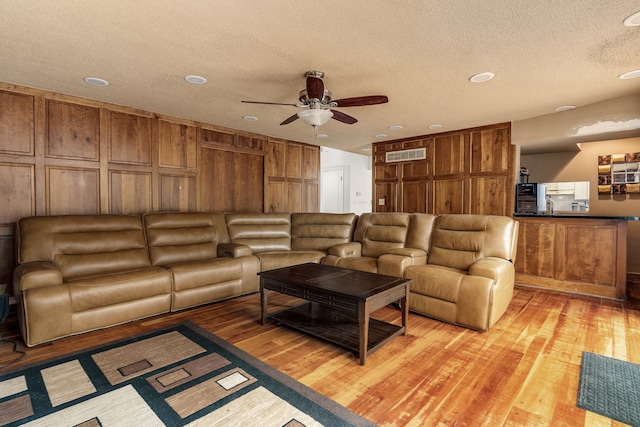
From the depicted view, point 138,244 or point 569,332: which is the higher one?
point 138,244

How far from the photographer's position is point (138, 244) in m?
3.55

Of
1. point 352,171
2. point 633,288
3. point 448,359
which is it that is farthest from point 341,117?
point 352,171

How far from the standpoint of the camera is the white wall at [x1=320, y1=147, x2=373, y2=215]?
8.48 m

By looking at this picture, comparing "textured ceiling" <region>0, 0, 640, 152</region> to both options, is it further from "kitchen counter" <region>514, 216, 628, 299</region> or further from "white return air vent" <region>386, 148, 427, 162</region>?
"white return air vent" <region>386, 148, 427, 162</region>

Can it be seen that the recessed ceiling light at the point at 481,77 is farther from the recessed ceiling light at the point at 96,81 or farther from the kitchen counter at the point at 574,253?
the recessed ceiling light at the point at 96,81

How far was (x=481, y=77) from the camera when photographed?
9.86 feet

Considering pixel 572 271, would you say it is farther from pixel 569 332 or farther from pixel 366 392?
pixel 366 392

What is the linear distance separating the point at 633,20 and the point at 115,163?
5.06m

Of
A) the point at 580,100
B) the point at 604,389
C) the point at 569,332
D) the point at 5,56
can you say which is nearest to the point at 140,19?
the point at 5,56

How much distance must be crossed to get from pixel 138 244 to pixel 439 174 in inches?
184

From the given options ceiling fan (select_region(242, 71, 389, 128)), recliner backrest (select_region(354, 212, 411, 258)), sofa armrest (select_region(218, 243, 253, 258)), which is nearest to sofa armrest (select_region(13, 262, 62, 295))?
sofa armrest (select_region(218, 243, 253, 258))

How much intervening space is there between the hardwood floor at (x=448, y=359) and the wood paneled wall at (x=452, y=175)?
199 centimetres

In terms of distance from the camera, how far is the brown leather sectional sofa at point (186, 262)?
2.63 metres

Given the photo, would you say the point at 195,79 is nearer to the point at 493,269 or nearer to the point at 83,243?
the point at 83,243
